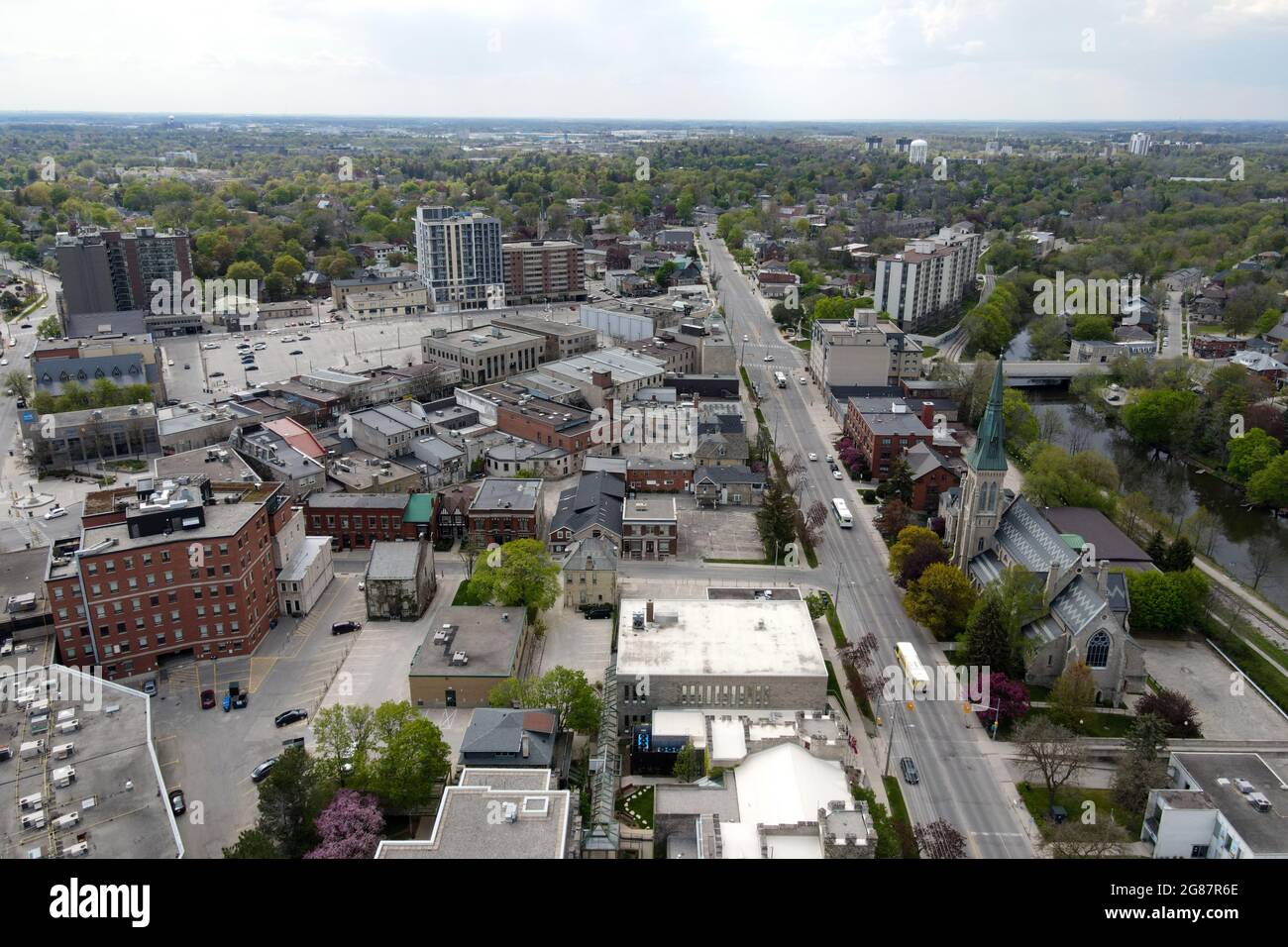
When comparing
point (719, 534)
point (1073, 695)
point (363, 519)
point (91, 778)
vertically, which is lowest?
point (1073, 695)

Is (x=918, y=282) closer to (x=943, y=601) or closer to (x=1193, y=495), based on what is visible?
(x=1193, y=495)

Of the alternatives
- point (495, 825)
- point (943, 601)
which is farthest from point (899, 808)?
point (495, 825)

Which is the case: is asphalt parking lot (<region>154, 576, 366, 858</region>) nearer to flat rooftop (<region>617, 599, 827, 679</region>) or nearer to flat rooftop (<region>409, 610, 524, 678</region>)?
flat rooftop (<region>409, 610, 524, 678</region>)

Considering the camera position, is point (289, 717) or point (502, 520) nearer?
point (289, 717)

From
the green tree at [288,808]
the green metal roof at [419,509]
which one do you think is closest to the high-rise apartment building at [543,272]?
the green metal roof at [419,509]

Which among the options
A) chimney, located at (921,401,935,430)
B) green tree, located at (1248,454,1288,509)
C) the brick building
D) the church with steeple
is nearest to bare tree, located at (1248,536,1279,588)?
green tree, located at (1248,454,1288,509)
